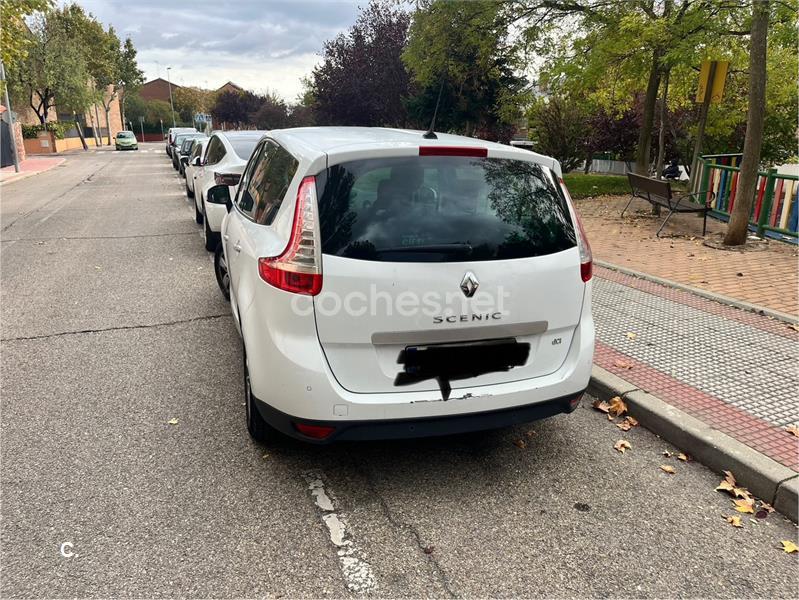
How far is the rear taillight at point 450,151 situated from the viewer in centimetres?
295

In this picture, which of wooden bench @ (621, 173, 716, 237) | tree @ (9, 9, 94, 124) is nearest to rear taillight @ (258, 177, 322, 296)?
wooden bench @ (621, 173, 716, 237)

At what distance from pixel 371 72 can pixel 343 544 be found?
94.7 ft

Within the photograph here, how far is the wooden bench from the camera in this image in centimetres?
956

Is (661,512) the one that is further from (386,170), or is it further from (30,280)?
(30,280)

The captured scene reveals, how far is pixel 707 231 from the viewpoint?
32.6ft

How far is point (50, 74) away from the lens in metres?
39.0

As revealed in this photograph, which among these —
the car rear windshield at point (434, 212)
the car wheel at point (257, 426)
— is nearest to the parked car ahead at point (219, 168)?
the car wheel at point (257, 426)

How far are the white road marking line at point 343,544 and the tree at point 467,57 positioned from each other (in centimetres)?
925

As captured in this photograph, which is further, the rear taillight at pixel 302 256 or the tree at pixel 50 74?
the tree at pixel 50 74

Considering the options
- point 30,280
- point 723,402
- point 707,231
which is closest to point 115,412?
point 723,402

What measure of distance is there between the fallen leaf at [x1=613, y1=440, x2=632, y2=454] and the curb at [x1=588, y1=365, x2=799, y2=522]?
28 centimetres

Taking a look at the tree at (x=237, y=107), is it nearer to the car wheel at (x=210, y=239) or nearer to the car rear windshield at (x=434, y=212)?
the car wheel at (x=210, y=239)

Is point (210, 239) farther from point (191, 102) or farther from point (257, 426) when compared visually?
point (191, 102)

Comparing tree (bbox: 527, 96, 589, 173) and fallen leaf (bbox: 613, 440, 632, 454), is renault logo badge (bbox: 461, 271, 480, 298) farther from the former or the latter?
tree (bbox: 527, 96, 589, 173)
